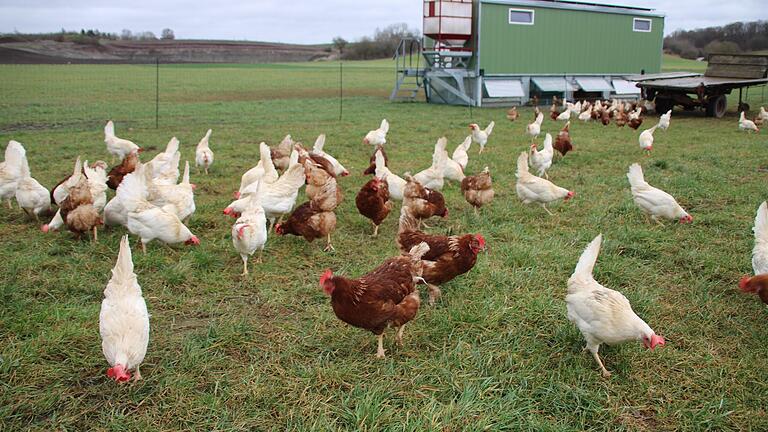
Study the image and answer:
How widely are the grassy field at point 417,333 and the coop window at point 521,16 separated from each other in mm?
14228

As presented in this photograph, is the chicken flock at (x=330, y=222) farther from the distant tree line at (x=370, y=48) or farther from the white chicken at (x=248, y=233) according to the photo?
the distant tree line at (x=370, y=48)

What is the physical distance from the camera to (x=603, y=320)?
339cm

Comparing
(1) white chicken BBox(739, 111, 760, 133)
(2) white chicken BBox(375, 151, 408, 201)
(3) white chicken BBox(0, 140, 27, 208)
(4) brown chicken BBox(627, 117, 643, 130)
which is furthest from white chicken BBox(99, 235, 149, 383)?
(1) white chicken BBox(739, 111, 760, 133)

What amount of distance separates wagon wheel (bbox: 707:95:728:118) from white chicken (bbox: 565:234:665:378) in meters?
17.3

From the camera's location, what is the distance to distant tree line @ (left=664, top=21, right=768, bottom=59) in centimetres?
4959

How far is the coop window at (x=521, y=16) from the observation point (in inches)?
808

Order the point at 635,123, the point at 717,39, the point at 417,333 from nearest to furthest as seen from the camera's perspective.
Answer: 1. the point at 417,333
2. the point at 635,123
3. the point at 717,39

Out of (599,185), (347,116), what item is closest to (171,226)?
(599,185)

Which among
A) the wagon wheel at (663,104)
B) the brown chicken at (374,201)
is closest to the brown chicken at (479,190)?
the brown chicken at (374,201)

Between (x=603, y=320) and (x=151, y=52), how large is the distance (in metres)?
52.4

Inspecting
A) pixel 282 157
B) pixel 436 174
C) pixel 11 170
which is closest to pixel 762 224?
pixel 436 174

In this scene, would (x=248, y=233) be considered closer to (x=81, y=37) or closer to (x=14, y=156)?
(x=14, y=156)

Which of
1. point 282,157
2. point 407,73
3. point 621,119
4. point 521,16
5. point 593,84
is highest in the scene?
point 521,16

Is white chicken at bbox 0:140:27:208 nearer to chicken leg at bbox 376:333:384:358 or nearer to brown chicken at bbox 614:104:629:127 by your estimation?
chicken leg at bbox 376:333:384:358
